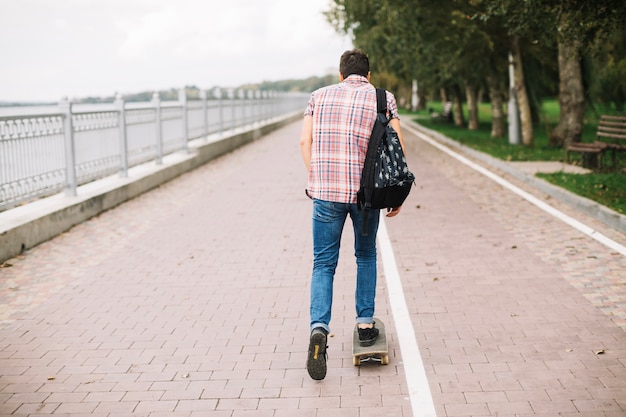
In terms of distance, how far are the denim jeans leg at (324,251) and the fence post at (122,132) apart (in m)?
9.83

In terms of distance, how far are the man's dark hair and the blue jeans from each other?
0.85 meters

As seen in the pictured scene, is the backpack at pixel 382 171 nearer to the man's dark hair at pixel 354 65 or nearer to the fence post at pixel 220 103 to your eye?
the man's dark hair at pixel 354 65

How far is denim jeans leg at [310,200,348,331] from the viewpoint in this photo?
5.02 metres

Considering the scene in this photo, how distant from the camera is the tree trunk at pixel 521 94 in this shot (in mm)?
22625

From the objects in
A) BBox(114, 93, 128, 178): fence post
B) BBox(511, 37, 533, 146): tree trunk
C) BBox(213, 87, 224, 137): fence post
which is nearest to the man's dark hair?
BBox(114, 93, 128, 178): fence post

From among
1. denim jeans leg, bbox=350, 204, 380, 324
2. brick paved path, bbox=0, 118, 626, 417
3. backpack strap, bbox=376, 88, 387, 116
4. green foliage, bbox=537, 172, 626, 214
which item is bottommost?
brick paved path, bbox=0, 118, 626, 417

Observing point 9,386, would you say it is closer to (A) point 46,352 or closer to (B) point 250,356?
(A) point 46,352

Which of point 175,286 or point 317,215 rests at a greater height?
point 317,215

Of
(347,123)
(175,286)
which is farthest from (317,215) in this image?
(175,286)

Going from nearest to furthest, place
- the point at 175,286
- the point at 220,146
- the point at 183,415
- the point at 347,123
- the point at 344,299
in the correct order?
the point at 183,415 < the point at 347,123 < the point at 344,299 < the point at 175,286 < the point at 220,146

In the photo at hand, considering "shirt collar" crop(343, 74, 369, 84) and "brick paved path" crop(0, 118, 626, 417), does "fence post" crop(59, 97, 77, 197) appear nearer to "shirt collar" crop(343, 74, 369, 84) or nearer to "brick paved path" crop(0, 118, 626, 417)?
"brick paved path" crop(0, 118, 626, 417)

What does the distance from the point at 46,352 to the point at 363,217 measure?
8.18 ft

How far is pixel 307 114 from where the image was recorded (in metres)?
5.09

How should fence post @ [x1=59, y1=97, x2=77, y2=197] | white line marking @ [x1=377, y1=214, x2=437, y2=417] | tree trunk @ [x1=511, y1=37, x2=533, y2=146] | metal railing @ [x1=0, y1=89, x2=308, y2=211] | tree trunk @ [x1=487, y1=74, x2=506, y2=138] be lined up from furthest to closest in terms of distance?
tree trunk @ [x1=487, y1=74, x2=506, y2=138] < tree trunk @ [x1=511, y1=37, x2=533, y2=146] < fence post @ [x1=59, y1=97, x2=77, y2=197] < metal railing @ [x1=0, y1=89, x2=308, y2=211] < white line marking @ [x1=377, y1=214, x2=437, y2=417]
